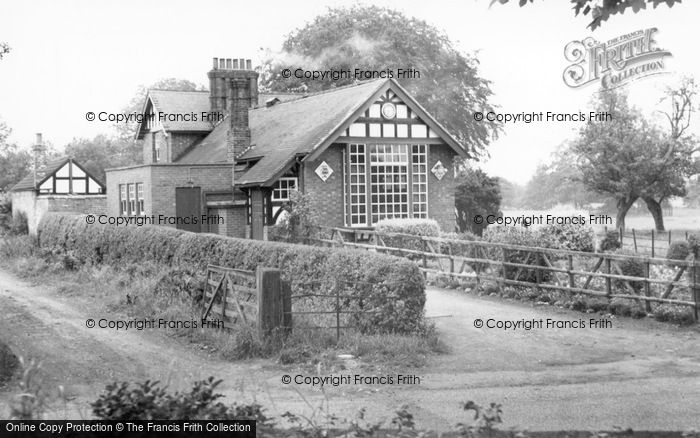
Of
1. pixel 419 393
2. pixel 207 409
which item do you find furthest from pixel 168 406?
pixel 419 393

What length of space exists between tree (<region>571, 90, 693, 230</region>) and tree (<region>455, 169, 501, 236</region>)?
27.5ft

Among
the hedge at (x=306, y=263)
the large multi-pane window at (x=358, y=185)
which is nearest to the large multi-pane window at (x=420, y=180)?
the large multi-pane window at (x=358, y=185)

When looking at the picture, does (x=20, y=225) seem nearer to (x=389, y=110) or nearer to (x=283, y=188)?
(x=283, y=188)

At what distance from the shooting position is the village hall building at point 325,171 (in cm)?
2912

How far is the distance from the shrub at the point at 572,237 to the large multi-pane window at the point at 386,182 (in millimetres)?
9086

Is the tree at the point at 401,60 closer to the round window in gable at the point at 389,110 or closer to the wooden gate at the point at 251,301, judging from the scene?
the round window in gable at the point at 389,110

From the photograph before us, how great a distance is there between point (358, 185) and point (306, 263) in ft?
44.6

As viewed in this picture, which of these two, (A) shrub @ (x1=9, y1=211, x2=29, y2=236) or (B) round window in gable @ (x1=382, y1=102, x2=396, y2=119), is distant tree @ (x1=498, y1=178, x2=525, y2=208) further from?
(B) round window in gable @ (x1=382, y1=102, x2=396, y2=119)

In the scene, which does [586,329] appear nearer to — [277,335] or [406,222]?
[277,335]

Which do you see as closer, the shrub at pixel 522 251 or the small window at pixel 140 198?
the shrub at pixel 522 251

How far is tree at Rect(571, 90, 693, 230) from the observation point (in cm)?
4797

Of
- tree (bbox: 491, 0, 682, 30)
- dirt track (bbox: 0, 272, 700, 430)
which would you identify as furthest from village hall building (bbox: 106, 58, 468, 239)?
tree (bbox: 491, 0, 682, 30)

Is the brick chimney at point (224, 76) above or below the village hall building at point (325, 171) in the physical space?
above

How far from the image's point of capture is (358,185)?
29.7 m
